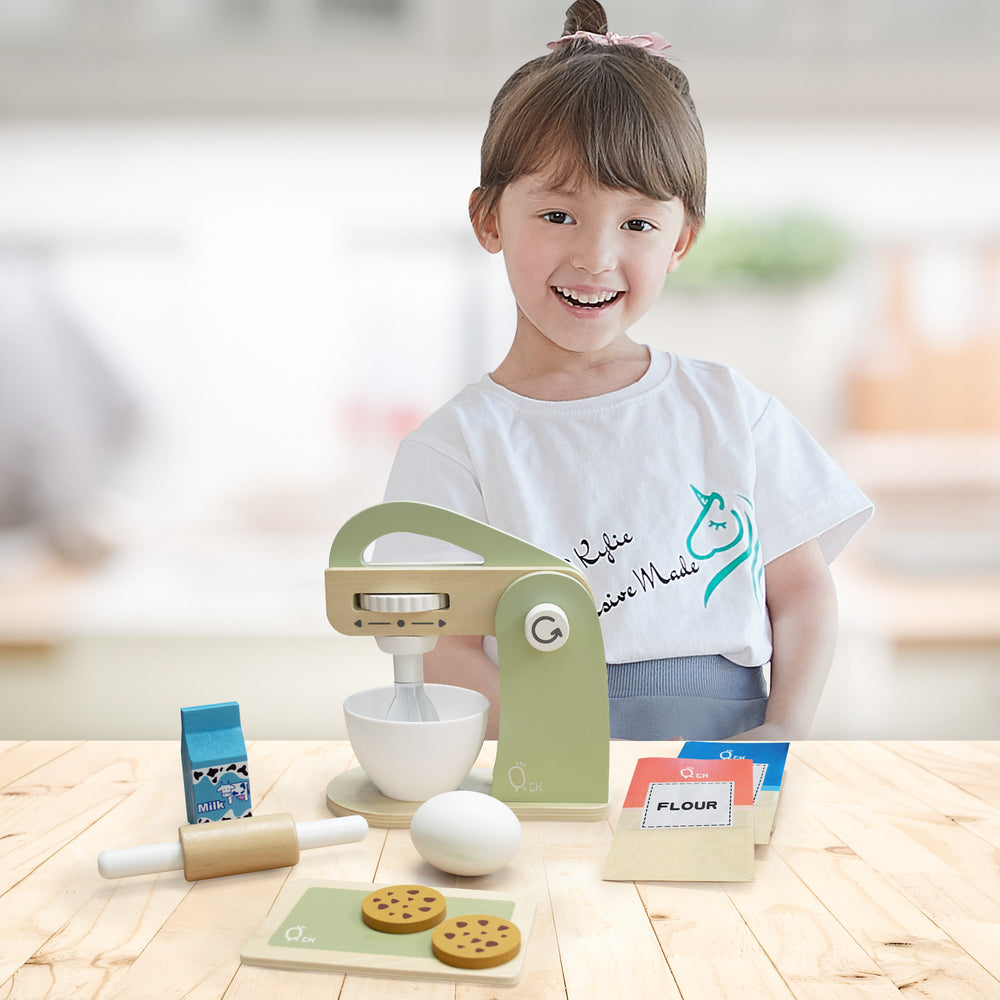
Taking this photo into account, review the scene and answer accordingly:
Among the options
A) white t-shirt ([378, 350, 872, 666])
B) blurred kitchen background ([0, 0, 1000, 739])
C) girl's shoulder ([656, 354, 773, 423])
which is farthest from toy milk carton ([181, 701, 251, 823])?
blurred kitchen background ([0, 0, 1000, 739])

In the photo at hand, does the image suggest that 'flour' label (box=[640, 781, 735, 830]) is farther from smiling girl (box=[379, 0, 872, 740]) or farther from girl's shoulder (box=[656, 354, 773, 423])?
girl's shoulder (box=[656, 354, 773, 423])

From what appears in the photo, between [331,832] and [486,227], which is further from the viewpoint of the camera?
[486,227]

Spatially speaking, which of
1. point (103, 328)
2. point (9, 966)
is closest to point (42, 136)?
point (103, 328)

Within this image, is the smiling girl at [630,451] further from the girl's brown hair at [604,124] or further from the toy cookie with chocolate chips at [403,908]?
the toy cookie with chocolate chips at [403,908]

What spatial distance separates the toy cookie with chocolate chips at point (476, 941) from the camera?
559 millimetres

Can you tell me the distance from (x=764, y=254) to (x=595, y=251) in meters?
1.90

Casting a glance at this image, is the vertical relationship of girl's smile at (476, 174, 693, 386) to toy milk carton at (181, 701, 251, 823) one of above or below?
above

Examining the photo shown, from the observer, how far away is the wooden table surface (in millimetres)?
552

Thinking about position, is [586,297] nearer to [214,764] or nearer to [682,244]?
[682,244]

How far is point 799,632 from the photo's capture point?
3.84ft

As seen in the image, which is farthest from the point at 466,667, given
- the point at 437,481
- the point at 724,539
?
the point at 724,539

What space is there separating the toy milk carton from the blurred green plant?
2.17 metres

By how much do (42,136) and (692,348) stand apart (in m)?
1.98

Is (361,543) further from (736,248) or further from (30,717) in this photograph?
(30,717)
